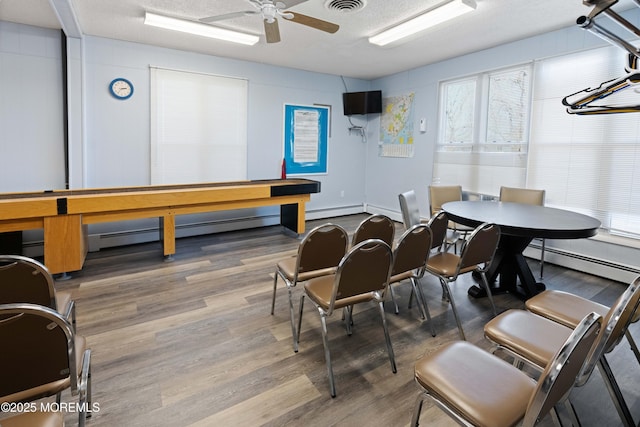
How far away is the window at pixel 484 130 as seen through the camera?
4387 mm

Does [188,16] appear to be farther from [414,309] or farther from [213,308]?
[414,309]

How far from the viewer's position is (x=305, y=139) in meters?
6.13

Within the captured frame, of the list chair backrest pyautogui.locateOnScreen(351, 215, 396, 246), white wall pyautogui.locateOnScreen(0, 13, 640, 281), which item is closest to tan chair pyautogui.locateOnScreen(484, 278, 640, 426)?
chair backrest pyautogui.locateOnScreen(351, 215, 396, 246)

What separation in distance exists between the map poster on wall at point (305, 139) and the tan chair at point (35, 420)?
5065 millimetres

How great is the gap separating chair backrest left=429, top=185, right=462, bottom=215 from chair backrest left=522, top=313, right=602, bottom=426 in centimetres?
352

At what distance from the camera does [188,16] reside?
3.61 meters

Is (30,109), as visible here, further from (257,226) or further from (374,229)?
(374,229)

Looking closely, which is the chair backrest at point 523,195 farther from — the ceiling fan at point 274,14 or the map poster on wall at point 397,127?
the ceiling fan at point 274,14

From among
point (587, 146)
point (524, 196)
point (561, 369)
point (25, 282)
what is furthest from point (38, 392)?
point (587, 146)

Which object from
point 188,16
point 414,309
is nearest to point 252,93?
point 188,16

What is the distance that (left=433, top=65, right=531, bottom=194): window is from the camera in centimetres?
439

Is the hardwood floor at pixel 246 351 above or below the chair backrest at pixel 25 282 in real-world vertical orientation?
below

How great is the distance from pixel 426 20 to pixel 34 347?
3.97 m

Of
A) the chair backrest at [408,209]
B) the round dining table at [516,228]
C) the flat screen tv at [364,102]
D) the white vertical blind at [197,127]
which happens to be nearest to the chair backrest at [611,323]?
the round dining table at [516,228]
